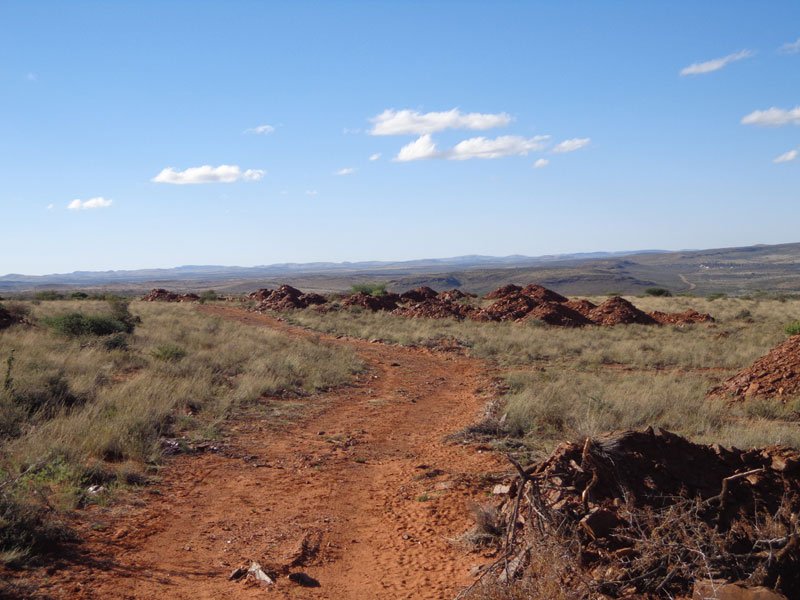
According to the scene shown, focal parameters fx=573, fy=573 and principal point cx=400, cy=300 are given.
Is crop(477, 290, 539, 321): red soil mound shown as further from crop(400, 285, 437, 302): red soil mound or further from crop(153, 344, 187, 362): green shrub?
crop(153, 344, 187, 362): green shrub

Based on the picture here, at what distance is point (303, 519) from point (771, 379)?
34.0 feet

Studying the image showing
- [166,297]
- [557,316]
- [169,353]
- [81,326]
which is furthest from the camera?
[166,297]

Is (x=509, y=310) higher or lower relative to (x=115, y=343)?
lower

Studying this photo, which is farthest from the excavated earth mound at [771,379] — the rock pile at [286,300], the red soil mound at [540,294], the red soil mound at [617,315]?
the rock pile at [286,300]

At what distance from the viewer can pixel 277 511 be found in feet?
20.2

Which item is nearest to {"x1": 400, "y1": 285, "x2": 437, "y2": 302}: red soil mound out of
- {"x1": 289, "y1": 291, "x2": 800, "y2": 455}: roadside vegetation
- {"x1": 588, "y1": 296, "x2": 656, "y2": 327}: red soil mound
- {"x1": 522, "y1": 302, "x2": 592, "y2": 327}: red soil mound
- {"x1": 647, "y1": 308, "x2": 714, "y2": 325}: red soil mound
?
{"x1": 289, "y1": 291, "x2": 800, "y2": 455}: roadside vegetation

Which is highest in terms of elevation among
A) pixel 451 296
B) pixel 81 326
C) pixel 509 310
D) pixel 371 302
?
pixel 81 326

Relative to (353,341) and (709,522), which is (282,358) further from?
(709,522)

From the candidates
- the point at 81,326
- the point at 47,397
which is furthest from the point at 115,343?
the point at 47,397

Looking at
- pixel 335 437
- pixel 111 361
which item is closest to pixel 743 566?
pixel 335 437

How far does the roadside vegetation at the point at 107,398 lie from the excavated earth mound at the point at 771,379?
8.83 meters

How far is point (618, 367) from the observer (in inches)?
683

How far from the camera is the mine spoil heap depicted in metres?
27.4

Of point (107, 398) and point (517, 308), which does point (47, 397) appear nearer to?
point (107, 398)
